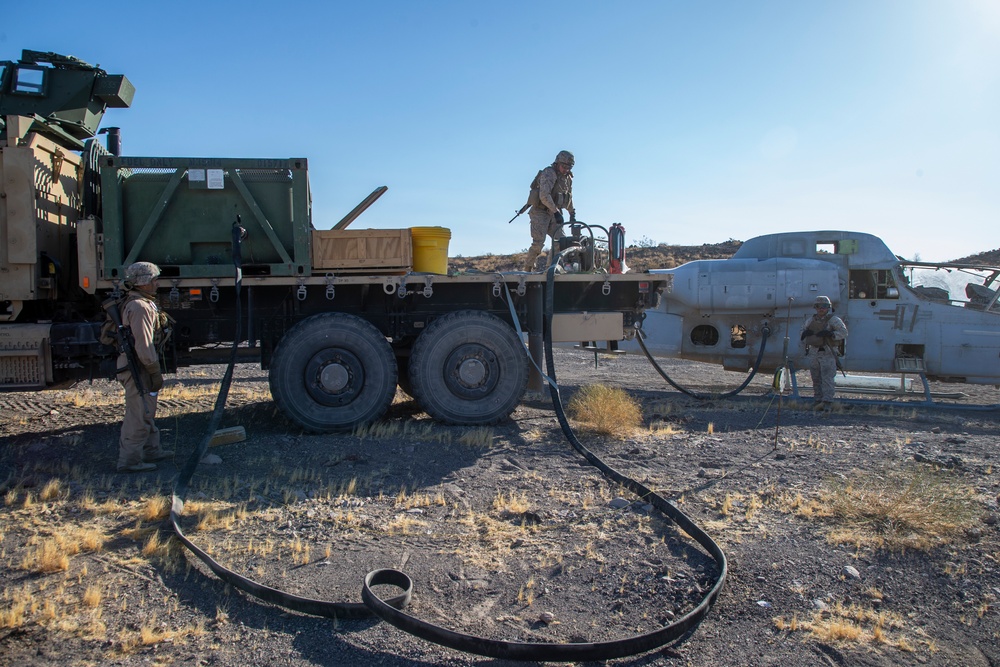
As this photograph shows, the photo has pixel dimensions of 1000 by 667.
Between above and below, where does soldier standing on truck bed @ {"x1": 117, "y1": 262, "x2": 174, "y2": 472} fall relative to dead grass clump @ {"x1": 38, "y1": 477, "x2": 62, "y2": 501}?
above

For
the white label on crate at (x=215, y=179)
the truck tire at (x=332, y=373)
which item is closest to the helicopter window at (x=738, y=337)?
the truck tire at (x=332, y=373)

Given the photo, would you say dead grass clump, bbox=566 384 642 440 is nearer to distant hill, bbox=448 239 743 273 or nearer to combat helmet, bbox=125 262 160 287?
combat helmet, bbox=125 262 160 287

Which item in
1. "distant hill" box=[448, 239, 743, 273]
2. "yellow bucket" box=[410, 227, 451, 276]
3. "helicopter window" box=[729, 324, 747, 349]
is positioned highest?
"distant hill" box=[448, 239, 743, 273]

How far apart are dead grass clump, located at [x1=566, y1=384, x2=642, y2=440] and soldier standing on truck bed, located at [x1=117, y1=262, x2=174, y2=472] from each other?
436 cm

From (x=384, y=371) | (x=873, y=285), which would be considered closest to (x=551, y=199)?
(x=384, y=371)

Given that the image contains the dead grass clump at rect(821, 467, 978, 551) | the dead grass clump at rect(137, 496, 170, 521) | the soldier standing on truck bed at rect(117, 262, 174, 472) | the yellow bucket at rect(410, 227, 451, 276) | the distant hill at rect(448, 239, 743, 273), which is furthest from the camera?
the distant hill at rect(448, 239, 743, 273)

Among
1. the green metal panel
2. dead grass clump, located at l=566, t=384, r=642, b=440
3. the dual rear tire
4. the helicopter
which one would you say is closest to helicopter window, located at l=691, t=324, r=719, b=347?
the helicopter

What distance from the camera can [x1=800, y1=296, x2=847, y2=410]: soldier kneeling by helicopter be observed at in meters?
9.71

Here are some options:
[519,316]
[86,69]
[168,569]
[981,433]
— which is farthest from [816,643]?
[86,69]

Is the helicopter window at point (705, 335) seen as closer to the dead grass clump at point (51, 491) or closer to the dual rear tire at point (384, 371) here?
the dual rear tire at point (384, 371)

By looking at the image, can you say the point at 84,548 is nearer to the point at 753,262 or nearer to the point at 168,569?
the point at 168,569

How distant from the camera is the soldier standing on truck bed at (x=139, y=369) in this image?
6.06 meters

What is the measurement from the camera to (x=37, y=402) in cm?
963

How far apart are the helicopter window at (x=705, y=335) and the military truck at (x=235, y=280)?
305 cm
